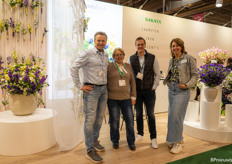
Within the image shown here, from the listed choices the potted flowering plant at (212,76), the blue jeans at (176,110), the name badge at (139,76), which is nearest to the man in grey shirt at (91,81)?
the name badge at (139,76)

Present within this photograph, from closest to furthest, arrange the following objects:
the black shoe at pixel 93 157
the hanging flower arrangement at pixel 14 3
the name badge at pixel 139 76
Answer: the black shoe at pixel 93 157 < the name badge at pixel 139 76 < the hanging flower arrangement at pixel 14 3

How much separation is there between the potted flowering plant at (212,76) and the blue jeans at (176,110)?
68 cm

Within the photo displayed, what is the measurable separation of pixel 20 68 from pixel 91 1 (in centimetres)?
282

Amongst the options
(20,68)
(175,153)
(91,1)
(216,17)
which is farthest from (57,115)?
(216,17)

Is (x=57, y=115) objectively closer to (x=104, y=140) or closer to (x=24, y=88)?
(x=24, y=88)

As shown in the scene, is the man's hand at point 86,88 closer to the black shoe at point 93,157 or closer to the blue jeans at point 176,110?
the black shoe at point 93,157

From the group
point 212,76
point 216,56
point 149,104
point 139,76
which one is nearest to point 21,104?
point 139,76

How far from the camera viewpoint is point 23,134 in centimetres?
245

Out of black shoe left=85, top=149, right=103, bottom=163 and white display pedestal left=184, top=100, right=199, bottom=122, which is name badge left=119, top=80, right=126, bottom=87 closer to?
black shoe left=85, top=149, right=103, bottom=163

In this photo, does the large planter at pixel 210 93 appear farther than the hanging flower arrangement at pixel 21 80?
Yes

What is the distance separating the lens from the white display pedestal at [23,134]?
2414mm

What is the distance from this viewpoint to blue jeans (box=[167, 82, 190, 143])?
2600mm

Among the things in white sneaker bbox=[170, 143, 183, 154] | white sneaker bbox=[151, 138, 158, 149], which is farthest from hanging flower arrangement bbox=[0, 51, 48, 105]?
white sneaker bbox=[170, 143, 183, 154]

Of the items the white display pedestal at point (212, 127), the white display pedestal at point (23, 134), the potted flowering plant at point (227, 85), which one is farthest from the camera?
the potted flowering plant at point (227, 85)
